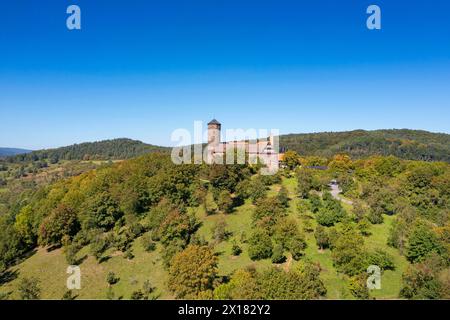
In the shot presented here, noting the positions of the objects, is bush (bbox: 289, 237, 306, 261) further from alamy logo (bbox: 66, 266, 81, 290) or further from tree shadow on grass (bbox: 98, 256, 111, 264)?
alamy logo (bbox: 66, 266, 81, 290)

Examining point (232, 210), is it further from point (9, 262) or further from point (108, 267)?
point (9, 262)

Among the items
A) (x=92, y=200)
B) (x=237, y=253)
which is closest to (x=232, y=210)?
(x=237, y=253)

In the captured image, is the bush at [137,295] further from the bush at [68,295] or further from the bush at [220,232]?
the bush at [220,232]

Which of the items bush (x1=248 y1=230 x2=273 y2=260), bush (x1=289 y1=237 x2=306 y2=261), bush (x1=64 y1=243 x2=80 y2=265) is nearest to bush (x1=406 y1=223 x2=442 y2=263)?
bush (x1=289 y1=237 x2=306 y2=261)

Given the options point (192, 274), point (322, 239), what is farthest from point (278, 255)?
point (192, 274)

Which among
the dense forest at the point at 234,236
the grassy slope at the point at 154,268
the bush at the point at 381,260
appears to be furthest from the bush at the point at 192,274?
the bush at the point at 381,260
